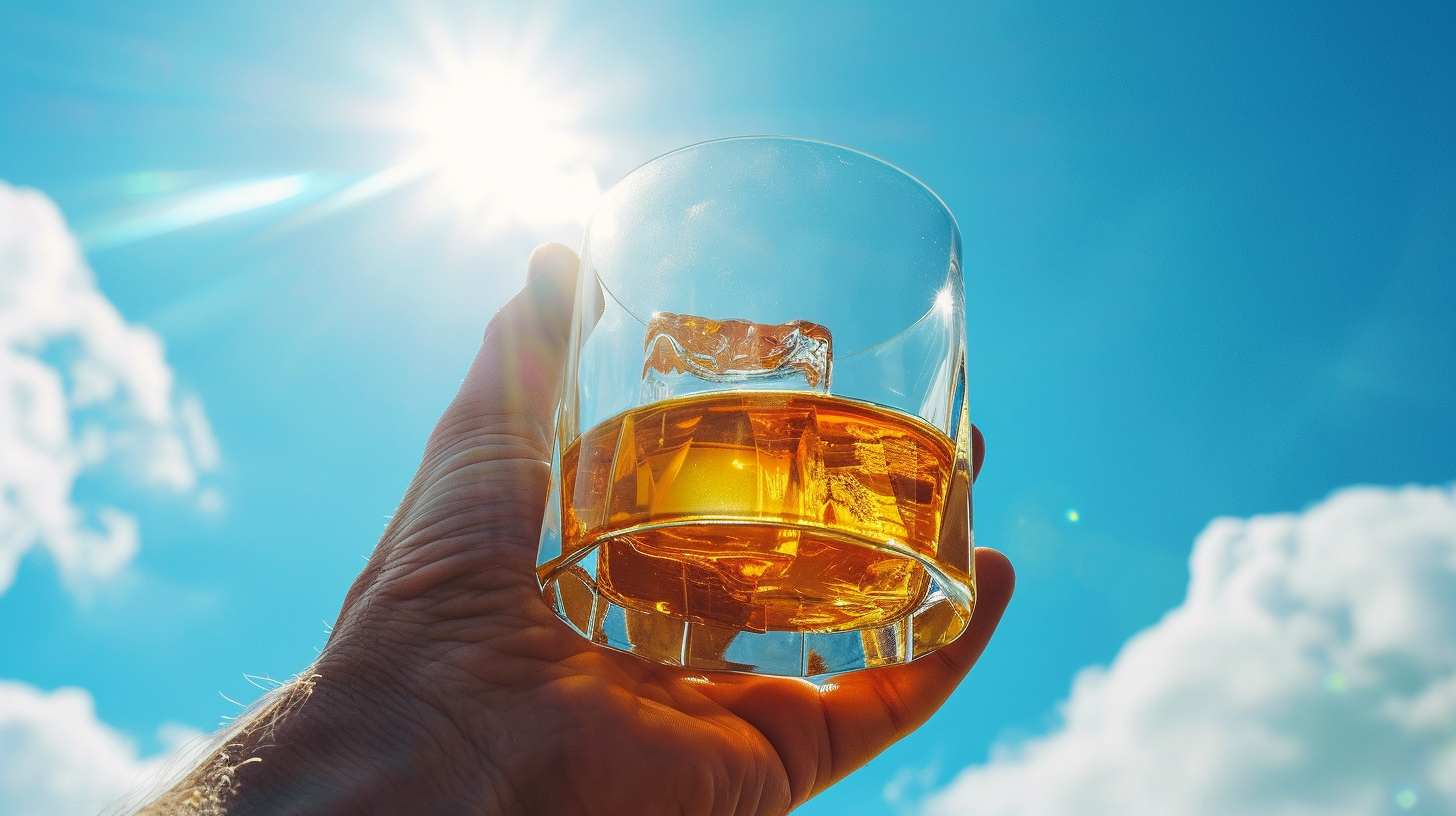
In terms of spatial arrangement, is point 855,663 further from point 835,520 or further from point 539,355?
point 539,355

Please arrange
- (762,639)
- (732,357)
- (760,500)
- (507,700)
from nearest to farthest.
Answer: (760,500) < (732,357) < (762,639) < (507,700)

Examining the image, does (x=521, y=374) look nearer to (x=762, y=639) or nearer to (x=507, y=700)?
(x=507, y=700)

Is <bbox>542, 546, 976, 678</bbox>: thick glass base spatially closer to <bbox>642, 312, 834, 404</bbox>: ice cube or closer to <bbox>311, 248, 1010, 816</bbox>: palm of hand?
<bbox>311, 248, 1010, 816</bbox>: palm of hand

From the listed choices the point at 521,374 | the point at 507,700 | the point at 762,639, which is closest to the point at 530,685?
the point at 507,700

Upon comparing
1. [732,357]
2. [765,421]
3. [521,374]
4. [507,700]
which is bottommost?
[507,700]

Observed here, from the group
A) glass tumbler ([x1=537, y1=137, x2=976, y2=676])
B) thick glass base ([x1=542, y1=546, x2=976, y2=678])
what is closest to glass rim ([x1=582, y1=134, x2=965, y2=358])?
glass tumbler ([x1=537, y1=137, x2=976, y2=676])

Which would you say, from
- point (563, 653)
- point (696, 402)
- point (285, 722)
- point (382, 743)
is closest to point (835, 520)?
point (696, 402)
